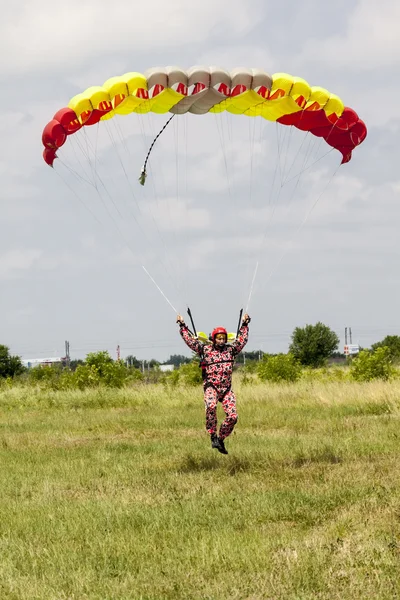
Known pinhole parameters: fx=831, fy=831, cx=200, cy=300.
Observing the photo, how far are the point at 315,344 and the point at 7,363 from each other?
105ft

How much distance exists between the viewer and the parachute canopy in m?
13.3

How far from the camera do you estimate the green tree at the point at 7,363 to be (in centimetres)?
6531

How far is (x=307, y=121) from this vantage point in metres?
14.5

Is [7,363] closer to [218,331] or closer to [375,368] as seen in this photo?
[375,368]

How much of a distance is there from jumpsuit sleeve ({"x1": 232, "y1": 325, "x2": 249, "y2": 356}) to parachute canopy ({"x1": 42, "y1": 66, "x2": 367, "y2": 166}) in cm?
386

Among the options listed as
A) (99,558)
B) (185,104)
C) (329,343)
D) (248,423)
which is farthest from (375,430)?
(329,343)

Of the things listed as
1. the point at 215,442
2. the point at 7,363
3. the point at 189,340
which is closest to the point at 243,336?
the point at 189,340

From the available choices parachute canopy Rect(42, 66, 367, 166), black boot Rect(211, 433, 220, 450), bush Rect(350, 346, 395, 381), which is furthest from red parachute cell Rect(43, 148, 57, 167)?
bush Rect(350, 346, 395, 381)

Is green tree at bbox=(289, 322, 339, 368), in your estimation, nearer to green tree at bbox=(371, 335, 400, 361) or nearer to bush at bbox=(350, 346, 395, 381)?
green tree at bbox=(371, 335, 400, 361)

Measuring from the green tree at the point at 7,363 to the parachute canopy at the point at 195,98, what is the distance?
52.9m

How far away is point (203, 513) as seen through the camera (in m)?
9.20

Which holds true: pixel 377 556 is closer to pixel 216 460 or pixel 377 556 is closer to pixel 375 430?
pixel 216 460

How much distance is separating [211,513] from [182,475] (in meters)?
2.62

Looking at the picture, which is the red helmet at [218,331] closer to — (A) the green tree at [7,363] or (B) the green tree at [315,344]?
(A) the green tree at [7,363]
